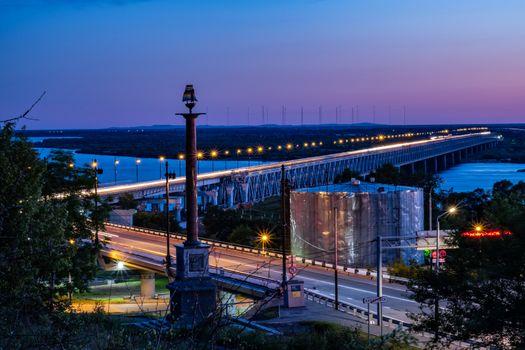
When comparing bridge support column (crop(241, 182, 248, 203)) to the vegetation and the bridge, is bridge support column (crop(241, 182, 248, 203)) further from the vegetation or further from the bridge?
the vegetation

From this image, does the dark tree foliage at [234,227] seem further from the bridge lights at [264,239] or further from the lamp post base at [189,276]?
the lamp post base at [189,276]

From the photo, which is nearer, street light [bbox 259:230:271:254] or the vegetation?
street light [bbox 259:230:271:254]

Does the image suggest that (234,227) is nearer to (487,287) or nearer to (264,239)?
(264,239)

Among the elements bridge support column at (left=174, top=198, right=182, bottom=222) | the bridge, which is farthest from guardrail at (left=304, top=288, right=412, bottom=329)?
bridge support column at (left=174, top=198, right=182, bottom=222)

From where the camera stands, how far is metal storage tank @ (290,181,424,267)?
4244cm

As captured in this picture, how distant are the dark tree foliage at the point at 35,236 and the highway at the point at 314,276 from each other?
19.4ft

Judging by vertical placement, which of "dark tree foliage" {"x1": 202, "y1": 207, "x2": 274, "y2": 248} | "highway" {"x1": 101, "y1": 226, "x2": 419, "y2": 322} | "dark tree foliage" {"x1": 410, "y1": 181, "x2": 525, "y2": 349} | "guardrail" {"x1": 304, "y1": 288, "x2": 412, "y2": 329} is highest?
"dark tree foliage" {"x1": 410, "y1": 181, "x2": 525, "y2": 349}

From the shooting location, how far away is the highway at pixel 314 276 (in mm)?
31703

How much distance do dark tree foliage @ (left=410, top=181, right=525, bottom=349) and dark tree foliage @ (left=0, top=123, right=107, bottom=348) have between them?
9251mm

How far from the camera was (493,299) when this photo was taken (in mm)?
18156

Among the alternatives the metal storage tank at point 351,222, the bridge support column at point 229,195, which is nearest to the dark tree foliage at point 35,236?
the metal storage tank at point 351,222

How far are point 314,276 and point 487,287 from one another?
20.7 meters

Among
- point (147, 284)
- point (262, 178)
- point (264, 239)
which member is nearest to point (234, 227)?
point (264, 239)

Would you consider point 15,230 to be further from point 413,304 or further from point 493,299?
point 413,304
